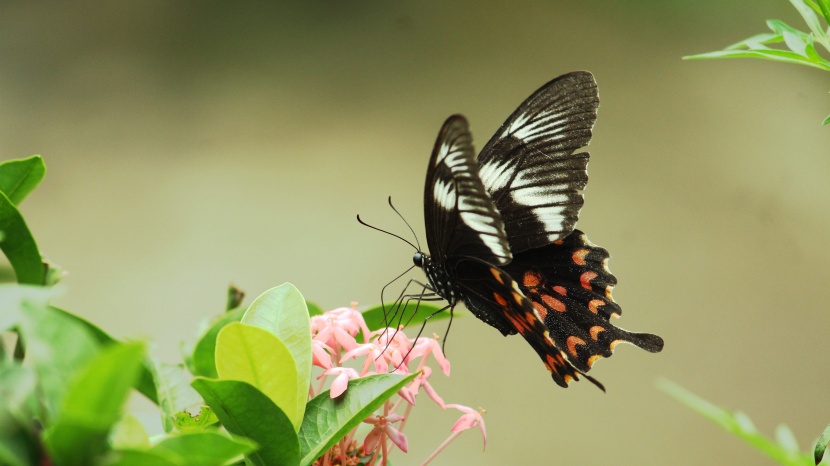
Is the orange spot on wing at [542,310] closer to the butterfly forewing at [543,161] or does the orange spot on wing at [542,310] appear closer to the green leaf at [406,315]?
the butterfly forewing at [543,161]

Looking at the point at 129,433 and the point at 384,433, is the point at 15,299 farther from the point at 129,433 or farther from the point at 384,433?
the point at 384,433

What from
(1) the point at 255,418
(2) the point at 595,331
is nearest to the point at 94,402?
(1) the point at 255,418

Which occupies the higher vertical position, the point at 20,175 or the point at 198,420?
the point at 20,175

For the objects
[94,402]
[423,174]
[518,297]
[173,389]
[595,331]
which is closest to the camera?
[94,402]

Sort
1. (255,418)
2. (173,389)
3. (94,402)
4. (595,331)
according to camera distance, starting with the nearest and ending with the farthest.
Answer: (94,402) → (255,418) → (173,389) → (595,331)

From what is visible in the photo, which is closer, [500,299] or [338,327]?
[338,327]

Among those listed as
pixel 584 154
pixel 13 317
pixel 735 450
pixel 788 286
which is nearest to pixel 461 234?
pixel 584 154

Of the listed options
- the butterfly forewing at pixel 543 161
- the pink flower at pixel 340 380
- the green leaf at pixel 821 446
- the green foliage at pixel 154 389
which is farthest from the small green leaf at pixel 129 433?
the butterfly forewing at pixel 543 161
